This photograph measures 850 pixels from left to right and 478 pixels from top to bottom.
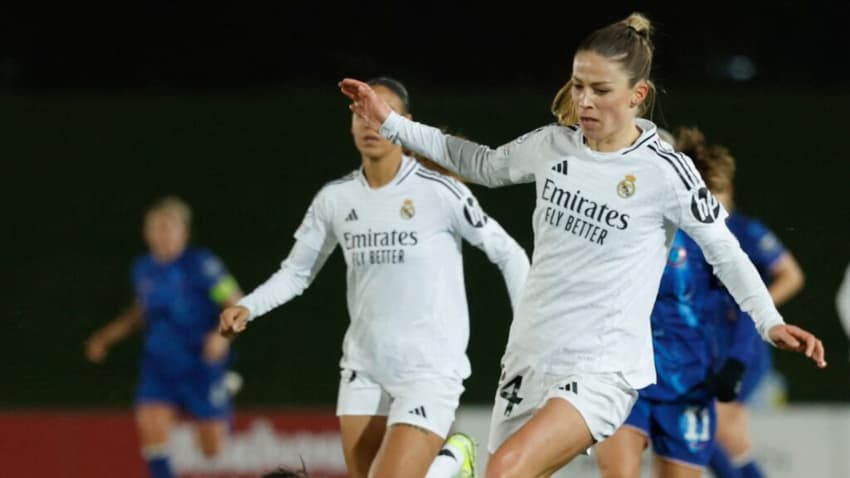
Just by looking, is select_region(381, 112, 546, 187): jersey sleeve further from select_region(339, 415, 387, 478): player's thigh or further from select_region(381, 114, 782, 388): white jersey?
select_region(339, 415, 387, 478): player's thigh

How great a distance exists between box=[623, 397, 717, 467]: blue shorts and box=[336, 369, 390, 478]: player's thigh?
3.41 feet

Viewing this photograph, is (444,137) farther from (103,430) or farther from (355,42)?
(355,42)

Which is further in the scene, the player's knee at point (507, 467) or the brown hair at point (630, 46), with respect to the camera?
the brown hair at point (630, 46)

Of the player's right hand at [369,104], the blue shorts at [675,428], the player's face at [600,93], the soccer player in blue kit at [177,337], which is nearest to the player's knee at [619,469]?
the blue shorts at [675,428]

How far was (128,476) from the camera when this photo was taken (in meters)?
9.35

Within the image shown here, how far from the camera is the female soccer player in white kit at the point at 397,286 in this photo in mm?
5023

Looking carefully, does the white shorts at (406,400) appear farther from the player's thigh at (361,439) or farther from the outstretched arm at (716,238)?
the outstretched arm at (716,238)

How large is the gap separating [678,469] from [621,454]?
1.07 feet

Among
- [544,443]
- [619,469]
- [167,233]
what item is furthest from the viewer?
[167,233]

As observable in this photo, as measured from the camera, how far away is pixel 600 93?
13.5ft

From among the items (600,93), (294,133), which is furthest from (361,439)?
(294,133)

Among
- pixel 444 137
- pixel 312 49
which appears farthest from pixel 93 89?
pixel 444 137

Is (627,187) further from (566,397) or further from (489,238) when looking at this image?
(489,238)

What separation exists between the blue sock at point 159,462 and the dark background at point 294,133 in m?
1.26
